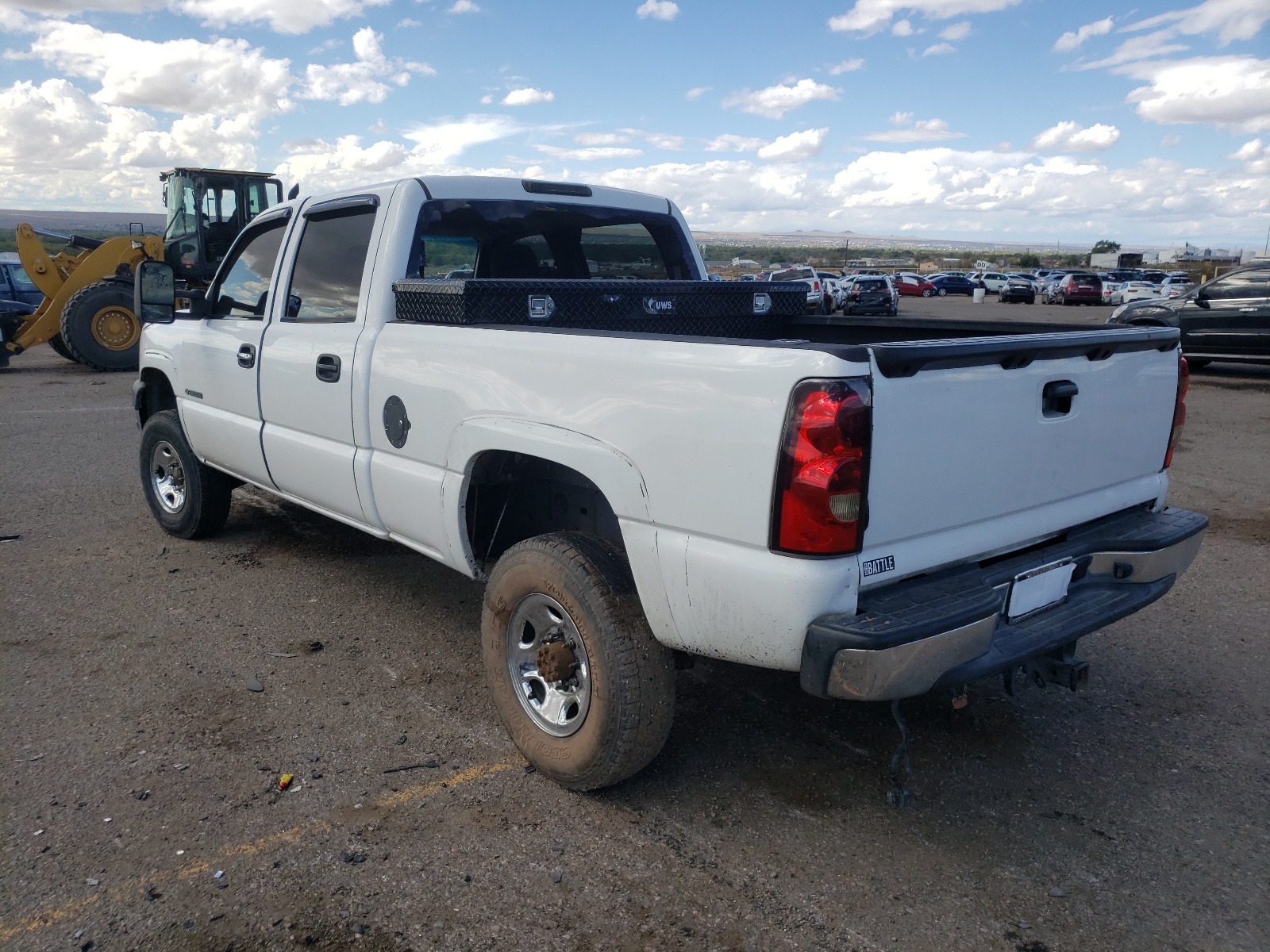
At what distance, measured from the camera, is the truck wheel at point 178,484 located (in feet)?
18.6

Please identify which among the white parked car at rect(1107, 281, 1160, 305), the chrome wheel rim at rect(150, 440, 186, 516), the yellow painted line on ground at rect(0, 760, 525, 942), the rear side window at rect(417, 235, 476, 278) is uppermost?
the rear side window at rect(417, 235, 476, 278)

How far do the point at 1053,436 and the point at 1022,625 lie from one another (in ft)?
1.96

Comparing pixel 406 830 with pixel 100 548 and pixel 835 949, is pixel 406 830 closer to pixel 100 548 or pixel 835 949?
pixel 835 949

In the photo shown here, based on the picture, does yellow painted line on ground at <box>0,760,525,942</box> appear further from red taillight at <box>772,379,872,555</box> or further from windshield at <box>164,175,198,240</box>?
windshield at <box>164,175,198,240</box>

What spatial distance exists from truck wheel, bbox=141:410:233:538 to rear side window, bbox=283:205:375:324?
167 cm

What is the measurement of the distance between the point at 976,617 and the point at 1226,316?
14191 mm

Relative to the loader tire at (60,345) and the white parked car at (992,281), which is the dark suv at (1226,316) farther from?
the white parked car at (992,281)

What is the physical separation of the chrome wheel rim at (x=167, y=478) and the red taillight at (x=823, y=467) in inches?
180

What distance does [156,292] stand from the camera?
5.12 metres

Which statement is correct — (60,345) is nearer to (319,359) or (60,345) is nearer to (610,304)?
(319,359)

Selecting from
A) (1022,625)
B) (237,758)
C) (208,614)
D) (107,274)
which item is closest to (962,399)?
(1022,625)

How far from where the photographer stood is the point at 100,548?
229 inches

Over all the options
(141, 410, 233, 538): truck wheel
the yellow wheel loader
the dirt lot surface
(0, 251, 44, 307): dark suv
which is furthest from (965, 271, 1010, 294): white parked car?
(141, 410, 233, 538): truck wheel

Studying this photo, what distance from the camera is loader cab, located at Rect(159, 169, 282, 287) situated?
1605 cm
